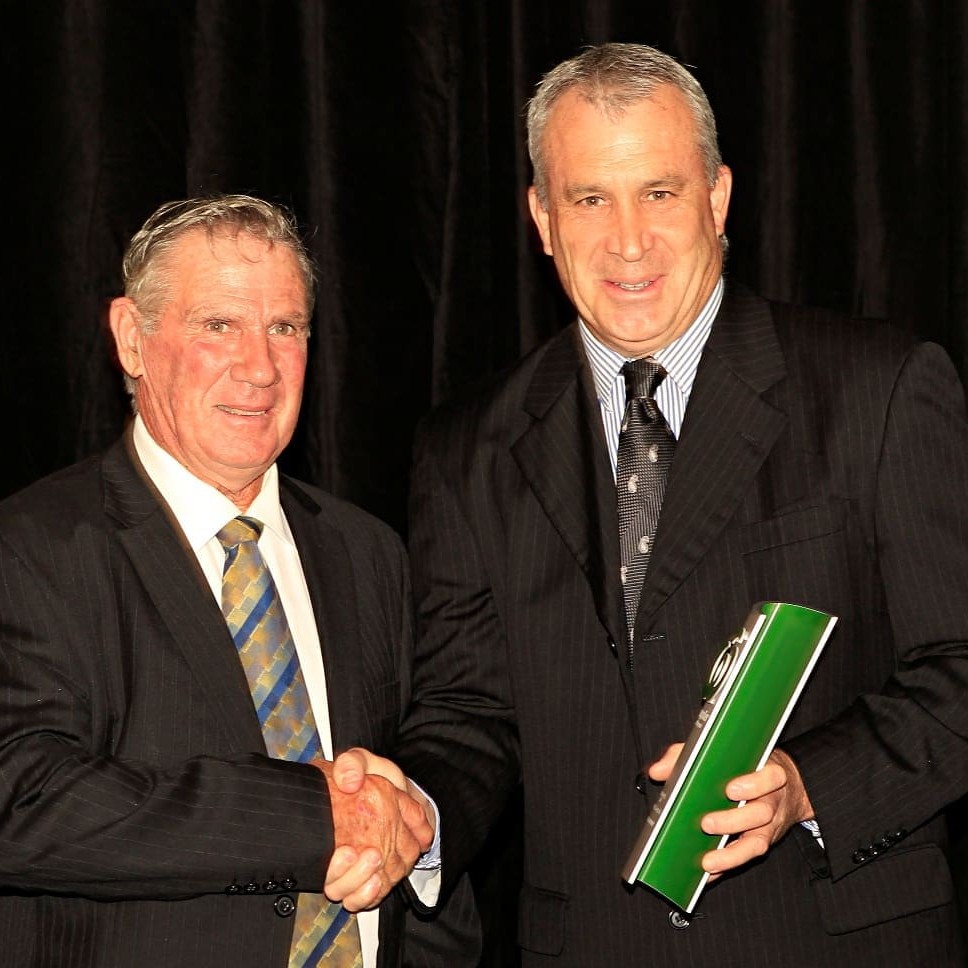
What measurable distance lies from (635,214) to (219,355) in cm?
74

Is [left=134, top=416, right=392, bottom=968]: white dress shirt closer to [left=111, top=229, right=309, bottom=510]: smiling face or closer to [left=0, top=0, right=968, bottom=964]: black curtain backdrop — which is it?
[left=111, top=229, right=309, bottom=510]: smiling face

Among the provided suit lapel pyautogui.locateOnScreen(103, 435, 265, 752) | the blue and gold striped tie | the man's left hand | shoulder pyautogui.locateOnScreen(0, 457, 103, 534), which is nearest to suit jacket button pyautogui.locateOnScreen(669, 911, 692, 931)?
the man's left hand

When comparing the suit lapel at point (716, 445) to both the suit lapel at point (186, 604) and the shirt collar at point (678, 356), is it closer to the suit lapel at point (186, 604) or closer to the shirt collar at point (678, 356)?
the shirt collar at point (678, 356)

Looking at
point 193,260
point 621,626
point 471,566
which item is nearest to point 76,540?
point 193,260

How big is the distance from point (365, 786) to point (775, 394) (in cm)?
93

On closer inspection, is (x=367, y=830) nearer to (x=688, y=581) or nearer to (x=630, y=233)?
(x=688, y=581)

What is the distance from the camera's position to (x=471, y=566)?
264 centimetres

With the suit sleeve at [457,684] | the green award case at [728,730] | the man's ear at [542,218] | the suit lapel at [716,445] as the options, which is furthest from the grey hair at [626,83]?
the green award case at [728,730]

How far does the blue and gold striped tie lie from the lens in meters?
2.41

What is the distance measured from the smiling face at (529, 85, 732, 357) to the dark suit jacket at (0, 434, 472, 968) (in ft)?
2.74

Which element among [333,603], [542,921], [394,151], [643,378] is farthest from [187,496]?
[394,151]

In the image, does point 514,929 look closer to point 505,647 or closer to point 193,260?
point 505,647

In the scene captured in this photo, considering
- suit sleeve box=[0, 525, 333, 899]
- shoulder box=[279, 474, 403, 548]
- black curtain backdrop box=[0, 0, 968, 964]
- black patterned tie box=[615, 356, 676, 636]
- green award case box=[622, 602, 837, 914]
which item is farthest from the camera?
black curtain backdrop box=[0, 0, 968, 964]

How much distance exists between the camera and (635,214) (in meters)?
2.51
